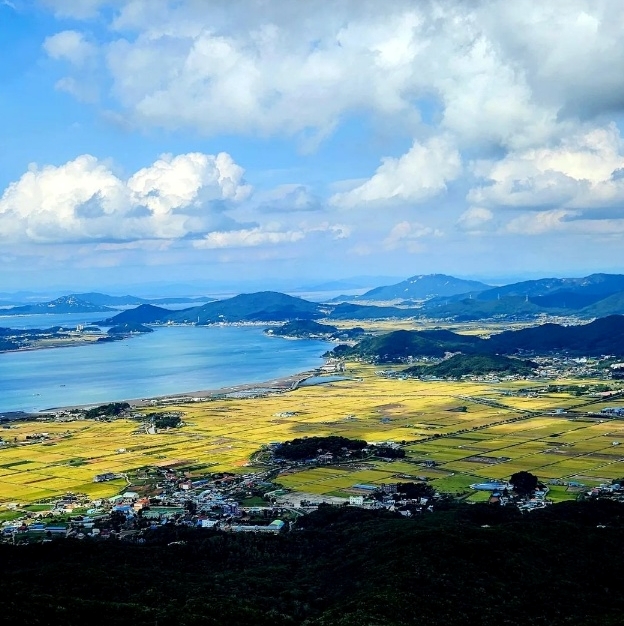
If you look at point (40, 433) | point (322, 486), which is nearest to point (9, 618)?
point (322, 486)

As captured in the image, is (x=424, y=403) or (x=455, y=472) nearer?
(x=455, y=472)

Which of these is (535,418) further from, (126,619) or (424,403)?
(126,619)

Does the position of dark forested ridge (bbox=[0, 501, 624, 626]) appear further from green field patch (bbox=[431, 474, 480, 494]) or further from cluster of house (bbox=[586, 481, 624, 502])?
green field patch (bbox=[431, 474, 480, 494])

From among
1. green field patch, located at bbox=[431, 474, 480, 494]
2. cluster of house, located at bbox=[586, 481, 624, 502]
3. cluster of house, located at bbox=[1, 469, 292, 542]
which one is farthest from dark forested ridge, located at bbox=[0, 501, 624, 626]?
green field patch, located at bbox=[431, 474, 480, 494]

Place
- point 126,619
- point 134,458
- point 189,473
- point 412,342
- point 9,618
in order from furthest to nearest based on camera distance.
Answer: point 412,342 → point 134,458 → point 189,473 → point 126,619 → point 9,618

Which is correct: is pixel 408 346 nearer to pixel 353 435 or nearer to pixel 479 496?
pixel 353 435

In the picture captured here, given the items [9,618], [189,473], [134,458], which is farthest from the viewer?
[134,458]
